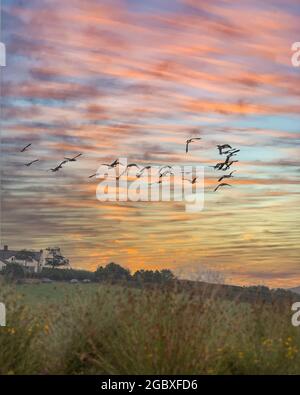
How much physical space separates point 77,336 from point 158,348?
2.19 meters

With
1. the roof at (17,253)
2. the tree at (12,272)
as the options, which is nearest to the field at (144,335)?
the tree at (12,272)

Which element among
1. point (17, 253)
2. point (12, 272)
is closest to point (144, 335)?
point (12, 272)

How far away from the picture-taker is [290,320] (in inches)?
551

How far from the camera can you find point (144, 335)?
38.0ft

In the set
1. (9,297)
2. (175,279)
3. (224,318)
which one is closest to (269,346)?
(224,318)

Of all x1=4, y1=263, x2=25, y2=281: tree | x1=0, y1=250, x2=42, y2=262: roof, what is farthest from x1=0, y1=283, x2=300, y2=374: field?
x1=0, y1=250, x2=42, y2=262: roof

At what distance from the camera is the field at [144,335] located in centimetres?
1134

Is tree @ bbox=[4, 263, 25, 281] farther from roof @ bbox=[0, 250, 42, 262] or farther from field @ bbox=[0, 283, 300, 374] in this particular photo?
roof @ bbox=[0, 250, 42, 262]

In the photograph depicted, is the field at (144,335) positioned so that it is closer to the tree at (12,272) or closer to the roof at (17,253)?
the tree at (12,272)

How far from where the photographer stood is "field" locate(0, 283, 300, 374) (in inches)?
446
